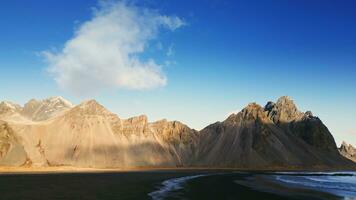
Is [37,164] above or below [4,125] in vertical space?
below

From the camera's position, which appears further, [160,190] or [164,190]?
[164,190]

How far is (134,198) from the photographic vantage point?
4981 centimetres

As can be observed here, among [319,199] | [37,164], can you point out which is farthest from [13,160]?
[319,199]

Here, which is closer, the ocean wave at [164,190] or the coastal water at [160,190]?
the coastal water at [160,190]

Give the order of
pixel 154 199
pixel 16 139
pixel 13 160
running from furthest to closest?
1. pixel 16 139
2. pixel 13 160
3. pixel 154 199

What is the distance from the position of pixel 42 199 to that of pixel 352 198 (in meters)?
41.7

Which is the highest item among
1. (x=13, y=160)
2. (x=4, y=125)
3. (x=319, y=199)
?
(x=4, y=125)

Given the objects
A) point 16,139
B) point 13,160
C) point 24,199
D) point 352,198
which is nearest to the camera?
point 24,199

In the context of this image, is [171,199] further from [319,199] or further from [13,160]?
[13,160]

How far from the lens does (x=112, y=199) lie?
4822cm

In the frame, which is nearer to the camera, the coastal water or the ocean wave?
the coastal water

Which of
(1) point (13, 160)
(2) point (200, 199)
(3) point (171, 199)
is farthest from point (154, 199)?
(1) point (13, 160)

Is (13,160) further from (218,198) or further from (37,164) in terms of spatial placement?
(218,198)

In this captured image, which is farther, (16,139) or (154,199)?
(16,139)
